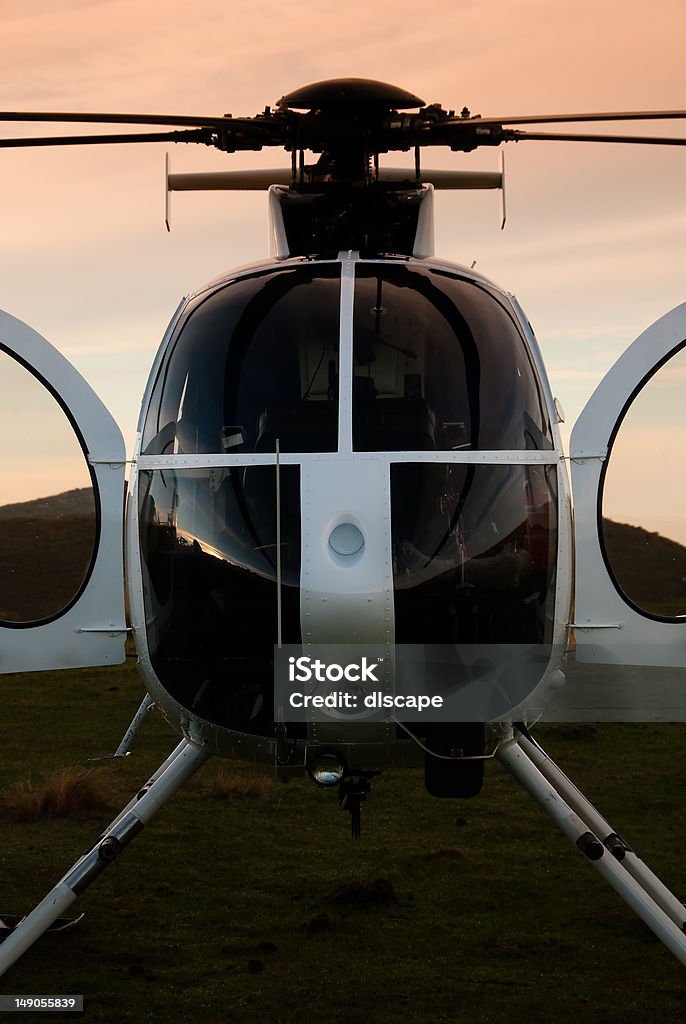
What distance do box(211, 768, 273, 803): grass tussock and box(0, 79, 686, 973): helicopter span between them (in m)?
7.18

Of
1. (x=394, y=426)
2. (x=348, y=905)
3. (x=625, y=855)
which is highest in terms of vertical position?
(x=394, y=426)

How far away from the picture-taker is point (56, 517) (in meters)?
6.73

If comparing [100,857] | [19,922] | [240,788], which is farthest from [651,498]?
[240,788]

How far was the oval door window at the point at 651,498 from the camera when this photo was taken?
6.23 meters

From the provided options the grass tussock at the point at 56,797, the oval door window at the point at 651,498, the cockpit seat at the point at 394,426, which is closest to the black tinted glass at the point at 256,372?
the cockpit seat at the point at 394,426

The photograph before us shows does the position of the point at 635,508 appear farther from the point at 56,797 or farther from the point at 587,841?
the point at 56,797

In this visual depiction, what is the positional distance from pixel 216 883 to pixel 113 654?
4.82 meters

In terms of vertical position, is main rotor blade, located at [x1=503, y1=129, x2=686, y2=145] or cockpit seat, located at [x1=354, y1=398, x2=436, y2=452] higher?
main rotor blade, located at [x1=503, y1=129, x2=686, y2=145]

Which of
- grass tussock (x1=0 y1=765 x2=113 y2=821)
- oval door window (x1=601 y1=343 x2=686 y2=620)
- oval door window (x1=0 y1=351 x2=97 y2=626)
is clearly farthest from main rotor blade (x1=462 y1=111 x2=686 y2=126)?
grass tussock (x1=0 y1=765 x2=113 y2=821)

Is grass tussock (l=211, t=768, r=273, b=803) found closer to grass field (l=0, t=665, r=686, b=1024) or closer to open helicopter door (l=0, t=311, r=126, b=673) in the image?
grass field (l=0, t=665, r=686, b=1024)

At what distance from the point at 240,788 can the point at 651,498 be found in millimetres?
8541

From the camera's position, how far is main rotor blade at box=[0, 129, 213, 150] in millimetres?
6738

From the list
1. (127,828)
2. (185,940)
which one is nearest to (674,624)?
(127,828)

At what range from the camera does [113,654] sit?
6324 mm
